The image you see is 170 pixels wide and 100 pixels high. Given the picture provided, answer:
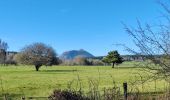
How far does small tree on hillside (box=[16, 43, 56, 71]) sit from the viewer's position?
12094 cm

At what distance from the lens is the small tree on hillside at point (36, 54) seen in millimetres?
120938

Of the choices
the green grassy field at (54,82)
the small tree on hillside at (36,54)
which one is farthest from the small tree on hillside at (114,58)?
the green grassy field at (54,82)

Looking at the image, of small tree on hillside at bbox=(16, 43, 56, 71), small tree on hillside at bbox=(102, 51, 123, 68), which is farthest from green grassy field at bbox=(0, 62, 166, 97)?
small tree on hillside at bbox=(102, 51, 123, 68)

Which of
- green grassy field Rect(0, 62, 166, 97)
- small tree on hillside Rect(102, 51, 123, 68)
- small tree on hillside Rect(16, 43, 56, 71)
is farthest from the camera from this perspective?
small tree on hillside Rect(102, 51, 123, 68)

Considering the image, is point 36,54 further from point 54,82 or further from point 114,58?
point 54,82

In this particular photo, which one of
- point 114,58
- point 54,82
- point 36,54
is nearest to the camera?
point 54,82

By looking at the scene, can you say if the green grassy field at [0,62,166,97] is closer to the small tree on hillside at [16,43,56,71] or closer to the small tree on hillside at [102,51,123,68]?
the small tree on hillside at [16,43,56,71]

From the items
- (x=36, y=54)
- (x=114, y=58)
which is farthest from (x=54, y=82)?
(x=114, y=58)

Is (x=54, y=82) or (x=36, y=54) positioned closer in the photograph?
(x=54, y=82)

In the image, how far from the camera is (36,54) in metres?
121

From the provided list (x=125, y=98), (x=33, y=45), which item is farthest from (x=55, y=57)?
(x=125, y=98)

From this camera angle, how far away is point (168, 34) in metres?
11.6

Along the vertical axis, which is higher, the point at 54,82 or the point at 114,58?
the point at 114,58

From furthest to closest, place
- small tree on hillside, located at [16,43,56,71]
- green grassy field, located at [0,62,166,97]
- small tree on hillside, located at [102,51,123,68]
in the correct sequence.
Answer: small tree on hillside, located at [102,51,123,68] → small tree on hillside, located at [16,43,56,71] → green grassy field, located at [0,62,166,97]
